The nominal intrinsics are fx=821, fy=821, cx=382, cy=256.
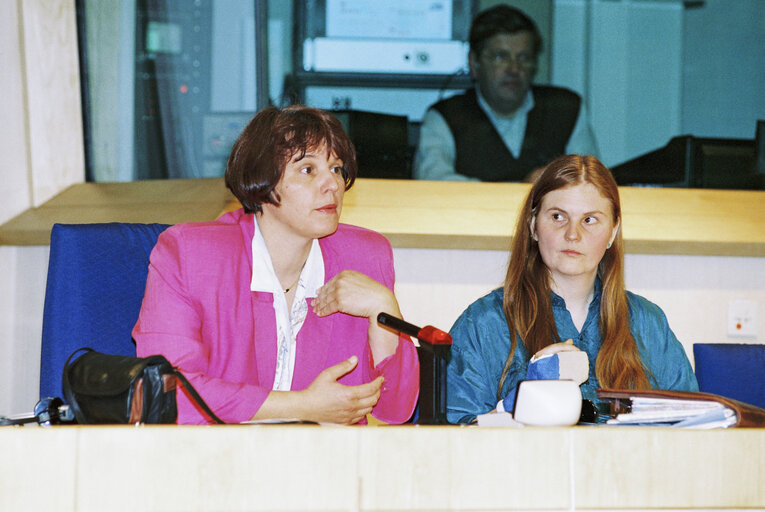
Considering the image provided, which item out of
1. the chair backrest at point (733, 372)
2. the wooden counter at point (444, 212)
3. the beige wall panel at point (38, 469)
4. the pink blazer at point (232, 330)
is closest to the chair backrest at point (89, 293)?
the pink blazer at point (232, 330)

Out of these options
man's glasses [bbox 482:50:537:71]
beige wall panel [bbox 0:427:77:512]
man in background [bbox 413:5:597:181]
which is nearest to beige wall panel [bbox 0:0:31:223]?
man in background [bbox 413:5:597:181]

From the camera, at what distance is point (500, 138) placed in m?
2.93

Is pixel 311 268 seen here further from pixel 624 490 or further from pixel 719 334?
pixel 719 334

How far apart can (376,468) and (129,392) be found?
30cm

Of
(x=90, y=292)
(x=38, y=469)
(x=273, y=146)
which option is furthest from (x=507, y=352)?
(x=38, y=469)

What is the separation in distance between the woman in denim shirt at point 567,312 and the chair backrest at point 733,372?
77 mm

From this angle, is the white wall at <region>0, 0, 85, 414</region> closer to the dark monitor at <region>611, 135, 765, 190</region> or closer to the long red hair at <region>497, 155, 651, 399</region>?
the long red hair at <region>497, 155, 651, 399</region>

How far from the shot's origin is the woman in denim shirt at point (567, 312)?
5.21 feet

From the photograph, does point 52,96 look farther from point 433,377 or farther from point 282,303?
point 433,377

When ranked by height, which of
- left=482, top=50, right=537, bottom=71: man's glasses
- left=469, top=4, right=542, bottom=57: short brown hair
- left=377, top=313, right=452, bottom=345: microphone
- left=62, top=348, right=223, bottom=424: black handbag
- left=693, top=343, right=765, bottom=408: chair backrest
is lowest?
left=693, top=343, right=765, bottom=408: chair backrest

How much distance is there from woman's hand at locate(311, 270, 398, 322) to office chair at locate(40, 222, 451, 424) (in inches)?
16.4

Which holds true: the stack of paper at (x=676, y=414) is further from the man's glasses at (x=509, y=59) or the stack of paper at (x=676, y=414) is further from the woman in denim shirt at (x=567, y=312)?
the man's glasses at (x=509, y=59)

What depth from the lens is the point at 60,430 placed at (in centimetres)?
76

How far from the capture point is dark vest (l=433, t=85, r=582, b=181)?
286 centimetres
